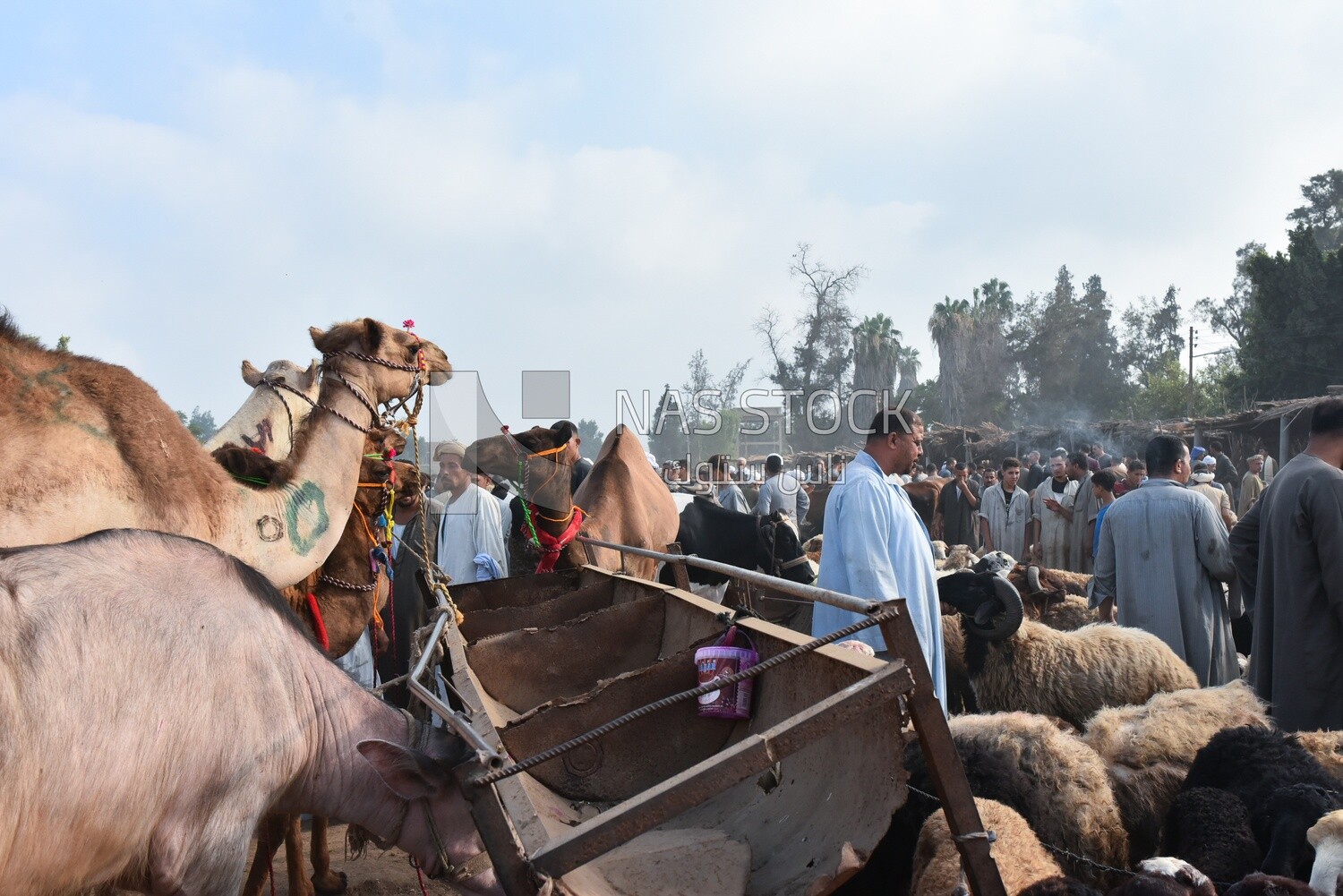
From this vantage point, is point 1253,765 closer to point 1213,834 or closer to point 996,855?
point 1213,834

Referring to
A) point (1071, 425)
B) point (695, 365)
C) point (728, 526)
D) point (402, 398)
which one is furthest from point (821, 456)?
point (402, 398)

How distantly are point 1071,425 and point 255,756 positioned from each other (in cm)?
3143

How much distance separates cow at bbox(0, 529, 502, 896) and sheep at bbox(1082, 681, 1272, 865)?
230cm

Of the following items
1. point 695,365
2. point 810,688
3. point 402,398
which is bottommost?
point 810,688

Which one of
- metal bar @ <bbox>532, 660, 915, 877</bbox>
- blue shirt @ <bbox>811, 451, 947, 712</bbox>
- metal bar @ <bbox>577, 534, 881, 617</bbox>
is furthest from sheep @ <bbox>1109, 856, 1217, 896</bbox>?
blue shirt @ <bbox>811, 451, 947, 712</bbox>

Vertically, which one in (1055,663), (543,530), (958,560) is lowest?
(958,560)

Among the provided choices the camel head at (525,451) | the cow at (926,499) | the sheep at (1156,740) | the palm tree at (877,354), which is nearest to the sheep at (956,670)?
the sheep at (1156,740)

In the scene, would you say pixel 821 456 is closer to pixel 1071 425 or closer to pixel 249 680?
pixel 1071 425

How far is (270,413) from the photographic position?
7.68 metres

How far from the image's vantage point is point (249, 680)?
2.43 metres

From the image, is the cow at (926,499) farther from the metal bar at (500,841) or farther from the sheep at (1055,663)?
the metal bar at (500,841)

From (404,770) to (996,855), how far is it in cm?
167

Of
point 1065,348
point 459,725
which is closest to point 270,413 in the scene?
point 459,725

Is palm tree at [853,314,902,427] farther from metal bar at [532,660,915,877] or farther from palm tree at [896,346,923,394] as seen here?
metal bar at [532,660,915,877]
